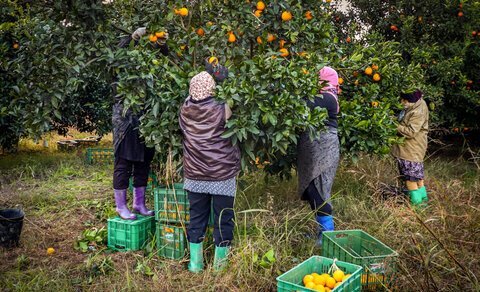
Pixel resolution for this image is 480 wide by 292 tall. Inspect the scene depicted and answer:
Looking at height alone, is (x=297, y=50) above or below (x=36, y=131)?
above

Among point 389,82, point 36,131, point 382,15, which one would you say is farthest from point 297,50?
point 382,15

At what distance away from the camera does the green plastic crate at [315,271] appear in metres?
2.71

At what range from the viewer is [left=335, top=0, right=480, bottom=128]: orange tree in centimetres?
662

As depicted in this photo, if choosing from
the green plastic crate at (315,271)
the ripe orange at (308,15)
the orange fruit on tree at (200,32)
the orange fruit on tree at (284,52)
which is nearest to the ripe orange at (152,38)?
the orange fruit on tree at (200,32)

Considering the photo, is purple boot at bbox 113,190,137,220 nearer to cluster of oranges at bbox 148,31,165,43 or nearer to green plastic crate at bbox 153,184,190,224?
green plastic crate at bbox 153,184,190,224

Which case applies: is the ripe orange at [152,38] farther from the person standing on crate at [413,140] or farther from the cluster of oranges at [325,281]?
the person standing on crate at [413,140]

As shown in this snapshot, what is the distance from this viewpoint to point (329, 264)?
310 centimetres

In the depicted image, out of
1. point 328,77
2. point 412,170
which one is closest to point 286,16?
point 328,77

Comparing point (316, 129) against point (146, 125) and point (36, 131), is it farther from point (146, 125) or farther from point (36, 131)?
point (36, 131)

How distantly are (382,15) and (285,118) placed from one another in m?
5.03

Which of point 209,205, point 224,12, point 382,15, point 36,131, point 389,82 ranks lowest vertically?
point 209,205

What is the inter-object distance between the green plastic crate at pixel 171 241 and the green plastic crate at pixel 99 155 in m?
4.34

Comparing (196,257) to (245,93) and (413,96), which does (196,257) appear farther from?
(413,96)

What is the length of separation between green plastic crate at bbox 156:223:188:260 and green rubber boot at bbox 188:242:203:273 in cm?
23
